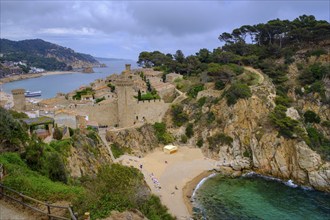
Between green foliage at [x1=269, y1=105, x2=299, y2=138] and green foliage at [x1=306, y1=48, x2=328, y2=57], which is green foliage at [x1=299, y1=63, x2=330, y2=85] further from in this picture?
green foliage at [x1=269, y1=105, x2=299, y2=138]

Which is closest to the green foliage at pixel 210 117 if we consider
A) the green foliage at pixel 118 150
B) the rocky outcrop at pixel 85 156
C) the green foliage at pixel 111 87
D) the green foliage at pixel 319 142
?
the green foliage at pixel 118 150

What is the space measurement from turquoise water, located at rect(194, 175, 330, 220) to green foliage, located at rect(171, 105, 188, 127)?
389 inches

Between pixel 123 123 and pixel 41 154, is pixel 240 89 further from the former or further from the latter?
pixel 41 154

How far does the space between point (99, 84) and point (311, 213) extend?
3448 centimetres

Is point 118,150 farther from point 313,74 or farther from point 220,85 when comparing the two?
point 313,74

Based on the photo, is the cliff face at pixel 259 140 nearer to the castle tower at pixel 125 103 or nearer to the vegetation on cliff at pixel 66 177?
the castle tower at pixel 125 103

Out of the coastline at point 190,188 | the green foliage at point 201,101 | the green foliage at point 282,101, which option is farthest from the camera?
the green foliage at point 201,101

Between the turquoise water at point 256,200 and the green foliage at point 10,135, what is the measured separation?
44.0 feet

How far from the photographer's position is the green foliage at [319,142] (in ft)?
102

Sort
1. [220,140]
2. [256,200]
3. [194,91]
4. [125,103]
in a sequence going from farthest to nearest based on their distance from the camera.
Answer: [194,91]
[220,140]
[125,103]
[256,200]

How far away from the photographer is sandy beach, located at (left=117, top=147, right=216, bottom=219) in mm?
24359

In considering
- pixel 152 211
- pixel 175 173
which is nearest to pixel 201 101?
pixel 175 173

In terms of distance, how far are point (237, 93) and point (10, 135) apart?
25852mm

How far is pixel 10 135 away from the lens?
53.1ft
